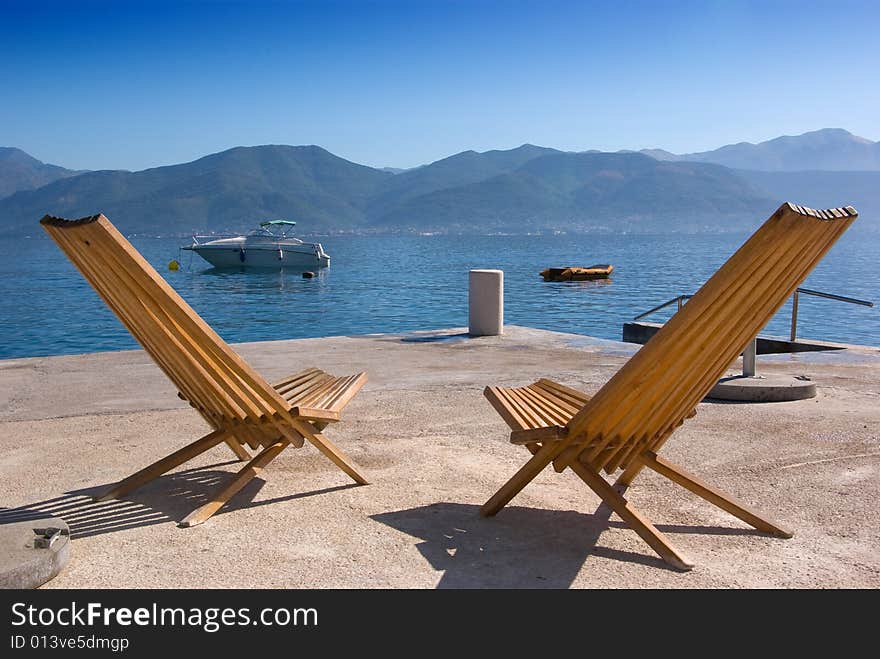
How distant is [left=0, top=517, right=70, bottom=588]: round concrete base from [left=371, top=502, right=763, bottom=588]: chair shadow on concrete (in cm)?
136

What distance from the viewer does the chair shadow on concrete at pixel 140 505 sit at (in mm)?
4215

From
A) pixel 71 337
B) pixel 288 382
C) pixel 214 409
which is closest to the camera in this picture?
pixel 214 409

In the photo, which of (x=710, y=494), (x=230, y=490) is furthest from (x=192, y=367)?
(x=710, y=494)

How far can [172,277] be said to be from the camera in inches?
2697

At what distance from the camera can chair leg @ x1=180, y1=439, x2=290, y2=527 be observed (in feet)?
13.8

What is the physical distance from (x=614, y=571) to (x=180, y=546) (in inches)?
70.8

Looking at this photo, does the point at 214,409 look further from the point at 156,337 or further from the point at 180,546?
the point at 180,546

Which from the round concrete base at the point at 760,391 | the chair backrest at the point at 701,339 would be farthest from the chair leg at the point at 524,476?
the round concrete base at the point at 760,391

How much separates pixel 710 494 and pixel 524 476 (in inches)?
33.0

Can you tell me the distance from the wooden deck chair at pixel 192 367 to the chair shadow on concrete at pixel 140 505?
0.11 m

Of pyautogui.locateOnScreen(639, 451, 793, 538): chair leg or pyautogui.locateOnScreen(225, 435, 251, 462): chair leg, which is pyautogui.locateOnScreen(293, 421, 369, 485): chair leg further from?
pyautogui.locateOnScreen(639, 451, 793, 538): chair leg

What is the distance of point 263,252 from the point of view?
64562 mm

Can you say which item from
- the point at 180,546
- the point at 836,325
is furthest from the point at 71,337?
the point at 180,546

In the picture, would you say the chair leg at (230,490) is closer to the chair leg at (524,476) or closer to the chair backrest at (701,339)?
the chair leg at (524,476)
